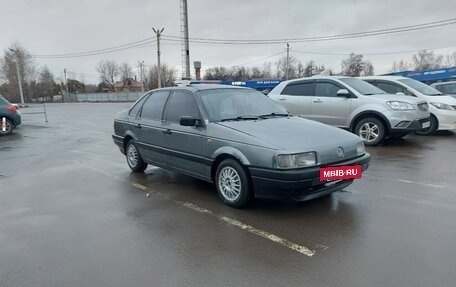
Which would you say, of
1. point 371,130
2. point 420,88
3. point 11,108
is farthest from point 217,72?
point 371,130

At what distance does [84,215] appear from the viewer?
4.57 meters

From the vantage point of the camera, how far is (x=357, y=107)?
28.3ft

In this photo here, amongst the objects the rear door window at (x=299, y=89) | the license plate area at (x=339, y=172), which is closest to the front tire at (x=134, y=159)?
the license plate area at (x=339, y=172)

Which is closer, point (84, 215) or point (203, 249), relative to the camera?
point (203, 249)

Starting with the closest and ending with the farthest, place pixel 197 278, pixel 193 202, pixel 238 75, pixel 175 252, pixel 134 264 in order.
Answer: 1. pixel 197 278
2. pixel 134 264
3. pixel 175 252
4. pixel 193 202
5. pixel 238 75

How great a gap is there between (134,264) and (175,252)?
1.38ft

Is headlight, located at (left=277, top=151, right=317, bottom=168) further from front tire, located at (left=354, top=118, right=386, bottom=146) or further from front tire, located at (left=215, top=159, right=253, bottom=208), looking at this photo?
front tire, located at (left=354, top=118, right=386, bottom=146)

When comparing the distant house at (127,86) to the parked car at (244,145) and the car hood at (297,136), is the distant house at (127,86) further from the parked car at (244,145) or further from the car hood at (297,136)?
the car hood at (297,136)

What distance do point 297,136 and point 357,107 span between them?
16.5 feet

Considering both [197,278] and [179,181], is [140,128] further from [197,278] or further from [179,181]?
[197,278]

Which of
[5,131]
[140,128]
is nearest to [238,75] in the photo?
[5,131]

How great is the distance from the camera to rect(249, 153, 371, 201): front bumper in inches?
155

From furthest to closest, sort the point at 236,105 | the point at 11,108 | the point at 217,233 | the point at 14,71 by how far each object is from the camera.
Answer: the point at 14,71
the point at 11,108
the point at 236,105
the point at 217,233

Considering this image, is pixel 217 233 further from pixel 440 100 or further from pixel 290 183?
pixel 440 100
